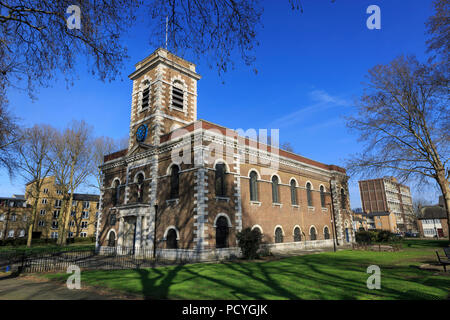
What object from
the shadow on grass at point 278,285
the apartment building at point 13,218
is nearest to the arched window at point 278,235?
the shadow on grass at point 278,285

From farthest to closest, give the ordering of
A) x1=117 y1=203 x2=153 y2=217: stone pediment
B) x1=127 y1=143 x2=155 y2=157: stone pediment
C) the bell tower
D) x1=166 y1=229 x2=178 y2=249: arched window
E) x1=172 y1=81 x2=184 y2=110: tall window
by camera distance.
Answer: x1=172 y1=81 x2=184 y2=110: tall window, the bell tower, x1=127 y1=143 x2=155 y2=157: stone pediment, x1=117 y1=203 x2=153 y2=217: stone pediment, x1=166 y1=229 x2=178 y2=249: arched window

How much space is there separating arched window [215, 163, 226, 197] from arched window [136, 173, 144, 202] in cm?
752

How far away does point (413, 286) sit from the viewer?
27.4ft

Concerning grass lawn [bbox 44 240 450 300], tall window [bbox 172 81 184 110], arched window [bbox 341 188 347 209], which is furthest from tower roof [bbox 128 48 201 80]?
arched window [bbox 341 188 347 209]

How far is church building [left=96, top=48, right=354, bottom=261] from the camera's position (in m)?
19.2

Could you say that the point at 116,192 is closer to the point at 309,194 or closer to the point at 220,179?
the point at 220,179

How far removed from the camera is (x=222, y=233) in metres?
19.5

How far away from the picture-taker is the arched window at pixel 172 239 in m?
19.6

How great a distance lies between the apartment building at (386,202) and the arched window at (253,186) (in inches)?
3133

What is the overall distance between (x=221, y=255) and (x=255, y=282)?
29.8ft

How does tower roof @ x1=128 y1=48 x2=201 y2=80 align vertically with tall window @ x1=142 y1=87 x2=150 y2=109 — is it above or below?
above

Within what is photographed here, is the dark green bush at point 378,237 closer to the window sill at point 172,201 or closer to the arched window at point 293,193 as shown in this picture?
the arched window at point 293,193

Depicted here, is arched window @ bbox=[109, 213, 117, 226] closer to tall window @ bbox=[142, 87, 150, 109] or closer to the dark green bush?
tall window @ bbox=[142, 87, 150, 109]
